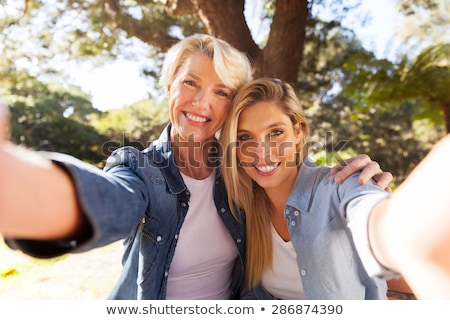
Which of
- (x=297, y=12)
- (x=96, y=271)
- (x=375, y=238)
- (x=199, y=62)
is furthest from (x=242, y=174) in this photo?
(x=96, y=271)

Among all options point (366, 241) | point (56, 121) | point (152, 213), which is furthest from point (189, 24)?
point (56, 121)

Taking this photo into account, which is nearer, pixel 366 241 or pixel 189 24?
pixel 366 241

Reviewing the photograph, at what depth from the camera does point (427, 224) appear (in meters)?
0.36

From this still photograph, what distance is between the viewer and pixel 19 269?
93.7 inches

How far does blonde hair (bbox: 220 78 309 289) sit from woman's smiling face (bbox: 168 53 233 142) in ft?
0.17

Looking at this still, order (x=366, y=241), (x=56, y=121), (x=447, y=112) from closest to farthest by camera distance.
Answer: (x=366, y=241), (x=447, y=112), (x=56, y=121)

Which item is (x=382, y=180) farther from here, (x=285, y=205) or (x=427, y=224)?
(x=427, y=224)

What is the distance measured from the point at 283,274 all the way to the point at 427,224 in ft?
2.18

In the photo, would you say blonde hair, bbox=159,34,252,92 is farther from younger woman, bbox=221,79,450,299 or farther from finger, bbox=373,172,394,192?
finger, bbox=373,172,394,192

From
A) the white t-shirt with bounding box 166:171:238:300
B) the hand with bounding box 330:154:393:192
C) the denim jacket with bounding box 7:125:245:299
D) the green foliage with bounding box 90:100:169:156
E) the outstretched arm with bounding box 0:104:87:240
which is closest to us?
the outstretched arm with bounding box 0:104:87:240

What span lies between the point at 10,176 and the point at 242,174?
0.75m

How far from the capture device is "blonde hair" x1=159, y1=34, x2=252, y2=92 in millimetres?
1024

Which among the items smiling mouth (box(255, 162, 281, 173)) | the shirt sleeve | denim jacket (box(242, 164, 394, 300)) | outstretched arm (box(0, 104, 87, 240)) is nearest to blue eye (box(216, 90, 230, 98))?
smiling mouth (box(255, 162, 281, 173))
